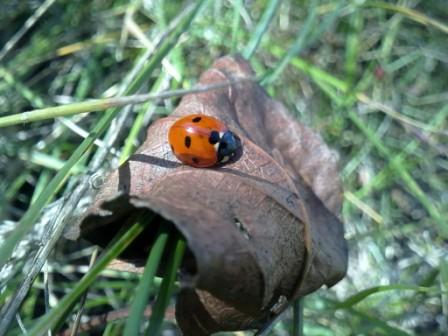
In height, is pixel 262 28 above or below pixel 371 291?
above

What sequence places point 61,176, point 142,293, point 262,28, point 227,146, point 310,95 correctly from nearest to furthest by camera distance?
point 142,293 → point 61,176 → point 227,146 → point 262,28 → point 310,95

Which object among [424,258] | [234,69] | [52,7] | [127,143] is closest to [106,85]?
[52,7]

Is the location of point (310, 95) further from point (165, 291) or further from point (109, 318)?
point (165, 291)

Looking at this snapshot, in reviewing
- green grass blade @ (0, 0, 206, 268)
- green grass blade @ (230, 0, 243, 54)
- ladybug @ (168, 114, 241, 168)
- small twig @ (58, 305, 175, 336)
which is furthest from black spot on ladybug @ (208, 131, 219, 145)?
green grass blade @ (230, 0, 243, 54)

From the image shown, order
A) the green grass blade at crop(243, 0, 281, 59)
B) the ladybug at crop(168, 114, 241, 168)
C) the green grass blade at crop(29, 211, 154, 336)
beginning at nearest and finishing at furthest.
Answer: the green grass blade at crop(29, 211, 154, 336), the ladybug at crop(168, 114, 241, 168), the green grass blade at crop(243, 0, 281, 59)

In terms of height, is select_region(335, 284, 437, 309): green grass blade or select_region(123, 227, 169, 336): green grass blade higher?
select_region(123, 227, 169, 336): green grass blade

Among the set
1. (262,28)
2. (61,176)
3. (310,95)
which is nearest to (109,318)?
(61,176)

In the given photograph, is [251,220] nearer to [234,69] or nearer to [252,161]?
[252,161]

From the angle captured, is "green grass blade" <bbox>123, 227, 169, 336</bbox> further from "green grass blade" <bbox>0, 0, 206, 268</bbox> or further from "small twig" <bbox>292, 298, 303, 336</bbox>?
"small twig" <bbox>292, 298, 303, 336</bbox>
